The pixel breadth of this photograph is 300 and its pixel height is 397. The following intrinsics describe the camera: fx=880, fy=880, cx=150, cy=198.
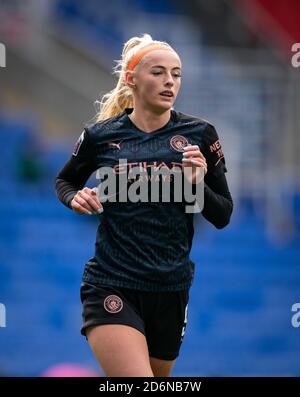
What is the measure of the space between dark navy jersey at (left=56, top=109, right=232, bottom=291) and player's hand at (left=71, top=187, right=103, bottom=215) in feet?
0.49

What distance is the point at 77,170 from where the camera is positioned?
146 inches

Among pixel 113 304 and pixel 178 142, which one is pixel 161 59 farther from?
pixel 113 304

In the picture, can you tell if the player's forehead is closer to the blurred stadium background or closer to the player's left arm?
the player's left arm

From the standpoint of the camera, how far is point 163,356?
141 inches

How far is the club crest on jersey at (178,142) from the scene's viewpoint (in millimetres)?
3492

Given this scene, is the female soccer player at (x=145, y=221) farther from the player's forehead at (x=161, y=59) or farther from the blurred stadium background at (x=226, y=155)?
the blurred stadium background at (x=226, y=155)

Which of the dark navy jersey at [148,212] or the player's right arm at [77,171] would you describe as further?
the player's right arm at [77,171]

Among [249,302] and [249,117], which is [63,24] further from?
[249,302]

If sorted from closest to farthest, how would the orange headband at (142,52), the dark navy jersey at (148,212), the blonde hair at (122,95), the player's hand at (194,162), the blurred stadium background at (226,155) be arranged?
the player's hand at (194,162)
the dark navy jersey at (148,212)
the orange headband at (142,52)
the blonde hair at (122,95)
the blurred stadium background at (226,155)

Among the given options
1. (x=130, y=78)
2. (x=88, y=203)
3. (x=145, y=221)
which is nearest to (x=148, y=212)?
(x=145, y=221)

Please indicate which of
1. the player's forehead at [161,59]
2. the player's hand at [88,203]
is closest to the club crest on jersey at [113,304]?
the player's hand at [88,203]

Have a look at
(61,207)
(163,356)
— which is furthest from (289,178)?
(163,356)

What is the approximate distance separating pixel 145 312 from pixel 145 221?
37 cm

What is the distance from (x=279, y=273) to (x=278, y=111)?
1748 mm
